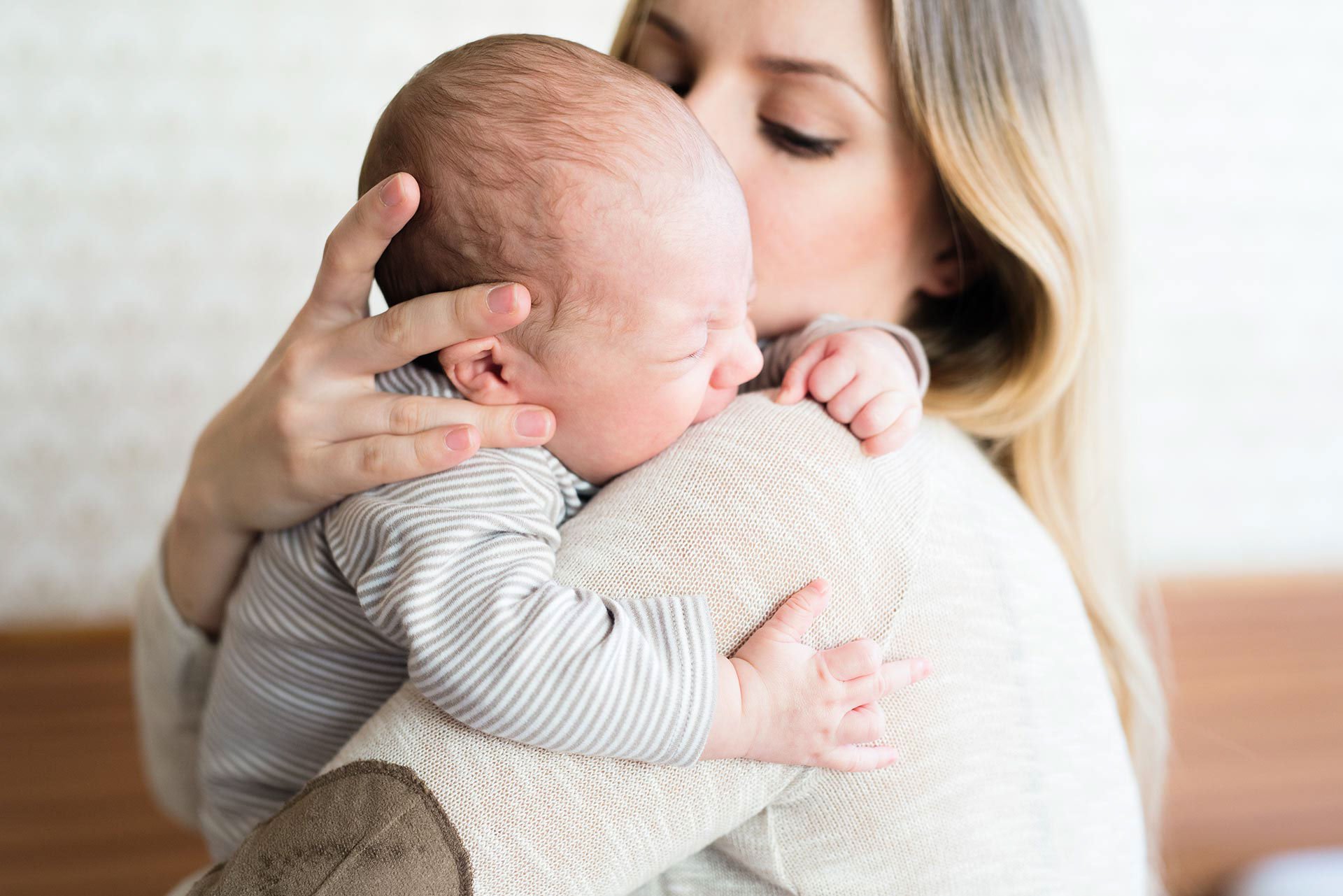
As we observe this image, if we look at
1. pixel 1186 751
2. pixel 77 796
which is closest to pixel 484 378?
pixel 77 796

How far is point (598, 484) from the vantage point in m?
0.98

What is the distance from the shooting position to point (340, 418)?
90 cm

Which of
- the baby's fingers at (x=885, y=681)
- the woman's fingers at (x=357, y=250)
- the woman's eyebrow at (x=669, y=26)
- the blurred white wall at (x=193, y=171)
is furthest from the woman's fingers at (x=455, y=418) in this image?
the blurred white wall at (x=193, y=171)

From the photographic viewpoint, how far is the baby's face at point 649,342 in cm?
88

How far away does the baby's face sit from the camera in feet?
2.87

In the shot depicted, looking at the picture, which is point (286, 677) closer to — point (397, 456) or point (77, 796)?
point (397, 456)

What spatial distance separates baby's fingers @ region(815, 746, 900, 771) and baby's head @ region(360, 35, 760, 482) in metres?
0.31

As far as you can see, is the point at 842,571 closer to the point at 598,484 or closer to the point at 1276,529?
the point at 598,484

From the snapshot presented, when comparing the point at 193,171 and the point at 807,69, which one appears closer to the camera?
the point at 807,69

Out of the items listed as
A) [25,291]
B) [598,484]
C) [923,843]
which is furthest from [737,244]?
[25,291]

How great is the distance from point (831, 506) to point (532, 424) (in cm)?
26

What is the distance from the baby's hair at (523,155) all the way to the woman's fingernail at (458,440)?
0.35ft

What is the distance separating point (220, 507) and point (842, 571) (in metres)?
0.64

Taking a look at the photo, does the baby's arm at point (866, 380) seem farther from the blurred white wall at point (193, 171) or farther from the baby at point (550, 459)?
the blurred white wall at point (193, 171)
